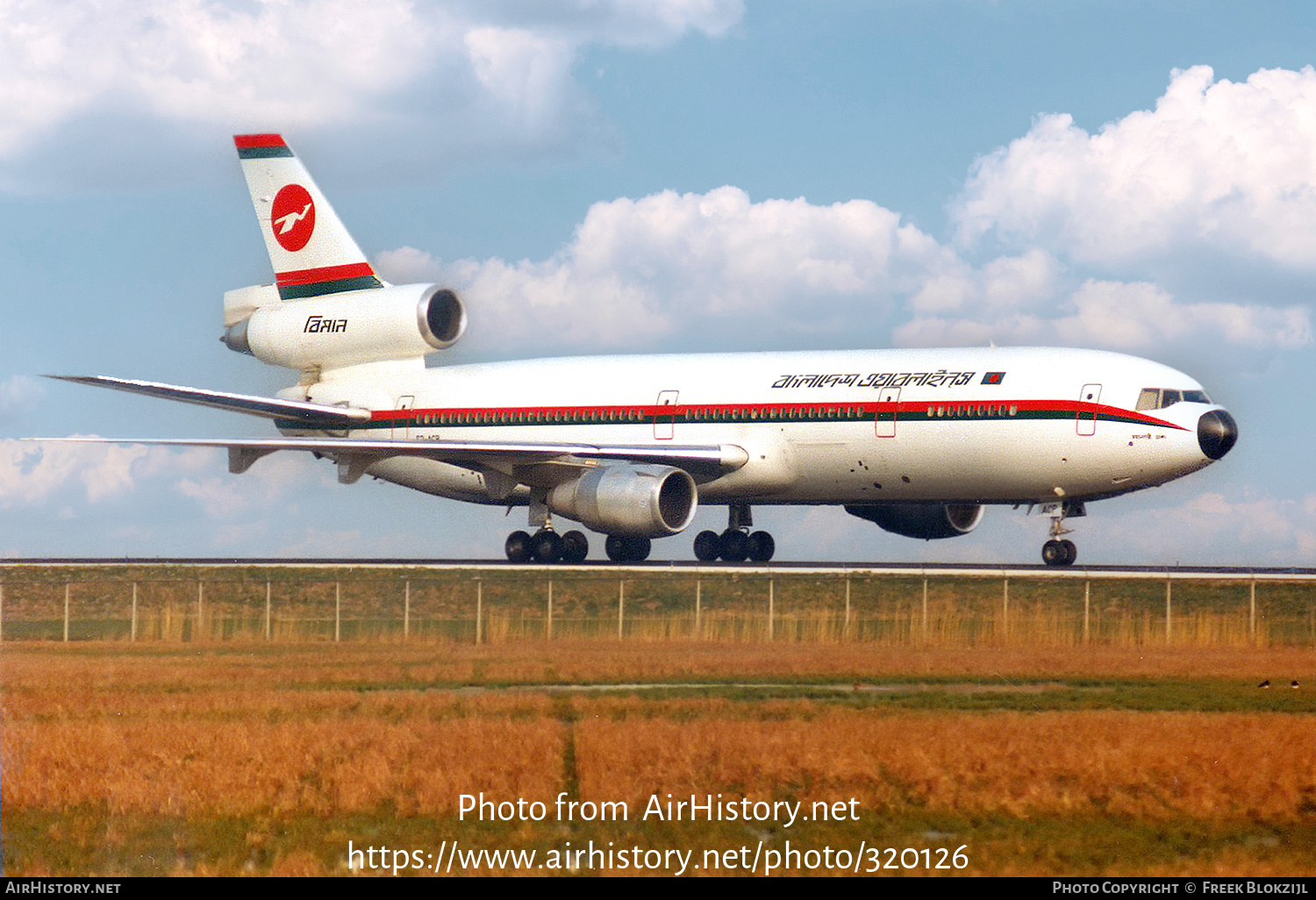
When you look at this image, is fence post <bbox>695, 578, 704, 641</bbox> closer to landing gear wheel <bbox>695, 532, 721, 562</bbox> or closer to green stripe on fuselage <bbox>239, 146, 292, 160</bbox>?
landing gear wheel <bbox>695, 532, 721, 562</bbox>

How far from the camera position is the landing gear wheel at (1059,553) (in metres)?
32.1

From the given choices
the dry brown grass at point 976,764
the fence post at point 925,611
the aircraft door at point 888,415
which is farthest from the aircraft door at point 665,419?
the dry brown grass at point 976,764

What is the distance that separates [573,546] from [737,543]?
13.6 ft

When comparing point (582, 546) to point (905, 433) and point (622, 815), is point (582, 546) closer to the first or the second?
point (905, 433)

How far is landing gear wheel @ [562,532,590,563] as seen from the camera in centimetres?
3584

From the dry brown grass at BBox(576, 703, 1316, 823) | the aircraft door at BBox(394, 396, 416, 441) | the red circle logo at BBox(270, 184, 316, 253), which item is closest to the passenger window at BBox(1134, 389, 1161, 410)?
the dry brown grass at BBox(576, 703, 1316, 823)

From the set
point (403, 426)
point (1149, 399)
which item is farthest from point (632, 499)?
point (1149, 399)

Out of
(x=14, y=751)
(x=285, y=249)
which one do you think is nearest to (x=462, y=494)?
(x=285, y=249)

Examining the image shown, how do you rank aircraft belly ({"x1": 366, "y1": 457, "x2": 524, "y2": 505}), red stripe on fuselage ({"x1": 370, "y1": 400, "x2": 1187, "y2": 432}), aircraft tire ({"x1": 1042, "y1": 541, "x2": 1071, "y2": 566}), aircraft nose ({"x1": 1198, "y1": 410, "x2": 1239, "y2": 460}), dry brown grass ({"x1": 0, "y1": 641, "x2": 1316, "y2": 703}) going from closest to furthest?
dry brown grass ({"x1": 0, "y1": 641, "x2": 1316, "y2": 703}) → aircraft nose ({"x1": 1198, "y1": 410, "x2": 1239, "y2": 460}) → red stripe on fuselage ({"x1": 370, "y1": 400, "x2": 1187, "y2": 432}) → aircraft tire ({"x1": 1042, "y1": 541, "x2": 1071, "y2": 566}) → aircraft belly ({"x1": 366, "y1": 457, "x2": 524, "y2": 505})

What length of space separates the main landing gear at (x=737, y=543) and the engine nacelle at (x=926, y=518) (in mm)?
2190

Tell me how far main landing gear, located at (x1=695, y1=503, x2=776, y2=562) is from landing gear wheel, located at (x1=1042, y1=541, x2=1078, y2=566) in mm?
7614

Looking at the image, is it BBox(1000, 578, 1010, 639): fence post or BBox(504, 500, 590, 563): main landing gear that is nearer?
BBox(1000, 578, 1010, 639): fence post

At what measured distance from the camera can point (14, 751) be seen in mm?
15953

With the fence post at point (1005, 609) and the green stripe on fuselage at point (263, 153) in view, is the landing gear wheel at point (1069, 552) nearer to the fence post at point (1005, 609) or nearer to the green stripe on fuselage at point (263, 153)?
the fence post at point (1005, 609)
